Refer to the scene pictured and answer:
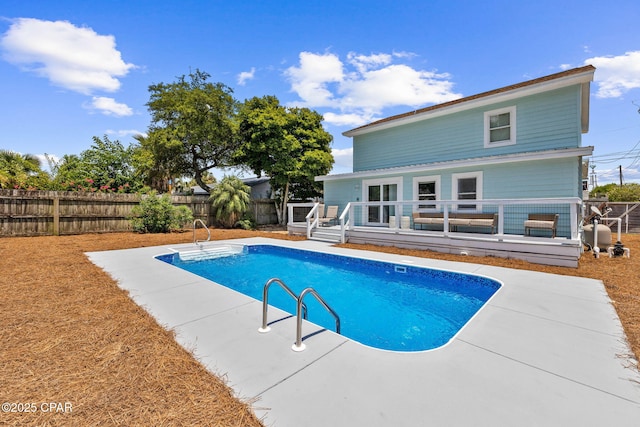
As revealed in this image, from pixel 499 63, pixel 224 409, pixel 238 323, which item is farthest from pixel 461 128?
pixel 224 409

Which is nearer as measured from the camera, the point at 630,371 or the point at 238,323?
the point at 630,371

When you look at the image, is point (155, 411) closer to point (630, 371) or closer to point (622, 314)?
point (630, 371)

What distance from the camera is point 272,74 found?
15781mm

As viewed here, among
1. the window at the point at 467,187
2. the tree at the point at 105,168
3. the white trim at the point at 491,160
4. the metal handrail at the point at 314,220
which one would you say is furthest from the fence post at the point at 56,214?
the window at the point at 467,187

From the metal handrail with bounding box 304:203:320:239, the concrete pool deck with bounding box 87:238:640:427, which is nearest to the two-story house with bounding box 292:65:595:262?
the metal handrail with bounding box 304:203:320:239

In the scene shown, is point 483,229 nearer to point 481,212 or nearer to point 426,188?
point 481,212

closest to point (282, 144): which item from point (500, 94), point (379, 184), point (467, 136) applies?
point (379, 184)

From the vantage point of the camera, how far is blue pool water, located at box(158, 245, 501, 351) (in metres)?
4.08

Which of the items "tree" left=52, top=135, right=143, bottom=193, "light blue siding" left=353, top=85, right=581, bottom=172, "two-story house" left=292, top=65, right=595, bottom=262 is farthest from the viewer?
"tree" left=52, top=135, right=143, bottom=193

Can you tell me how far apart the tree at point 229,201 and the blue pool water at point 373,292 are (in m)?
7.87

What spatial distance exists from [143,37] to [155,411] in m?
13.6

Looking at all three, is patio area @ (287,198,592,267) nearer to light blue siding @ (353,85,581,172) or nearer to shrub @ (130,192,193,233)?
light blue siding @ (353,85,581,172)

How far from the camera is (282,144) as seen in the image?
59.2 ft

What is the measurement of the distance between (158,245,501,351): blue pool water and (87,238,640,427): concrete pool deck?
2.26 ft
